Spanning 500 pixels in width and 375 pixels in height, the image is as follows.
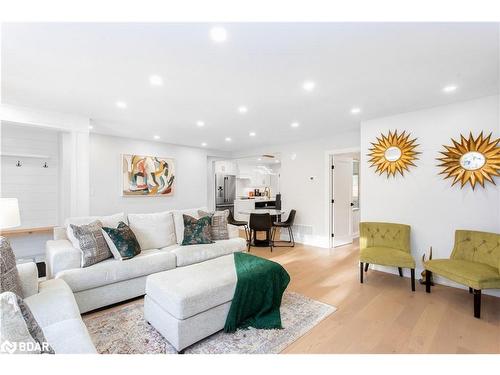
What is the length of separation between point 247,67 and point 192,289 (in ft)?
6.55

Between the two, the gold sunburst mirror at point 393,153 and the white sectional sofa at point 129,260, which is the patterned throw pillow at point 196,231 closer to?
the white sectional sofa at point 129,260

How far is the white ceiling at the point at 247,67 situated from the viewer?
64.3 inches

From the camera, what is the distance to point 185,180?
6070 mm

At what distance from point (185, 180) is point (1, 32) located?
4.54 metres

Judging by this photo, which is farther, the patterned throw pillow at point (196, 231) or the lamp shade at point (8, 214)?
the patterned throw pillow at point (196, 231)

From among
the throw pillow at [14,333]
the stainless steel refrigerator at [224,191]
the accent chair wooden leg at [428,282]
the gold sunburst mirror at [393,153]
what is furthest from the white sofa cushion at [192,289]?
the stainless steel refrigerator at [224,191]

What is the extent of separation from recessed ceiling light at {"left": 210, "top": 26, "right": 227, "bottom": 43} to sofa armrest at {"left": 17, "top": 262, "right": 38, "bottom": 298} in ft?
7.65

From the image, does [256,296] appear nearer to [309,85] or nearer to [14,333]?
[14,333]

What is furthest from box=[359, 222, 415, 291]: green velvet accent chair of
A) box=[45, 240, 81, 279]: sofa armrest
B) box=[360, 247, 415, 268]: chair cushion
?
box=[45, 240, 81, 279]: sofa armrest

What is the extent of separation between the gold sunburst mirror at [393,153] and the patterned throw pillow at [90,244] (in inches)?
155

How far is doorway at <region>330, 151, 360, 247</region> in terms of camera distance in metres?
5.08

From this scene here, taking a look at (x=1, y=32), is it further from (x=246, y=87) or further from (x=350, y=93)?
(x=350, y=93)

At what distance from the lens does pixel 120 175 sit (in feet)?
16.3
